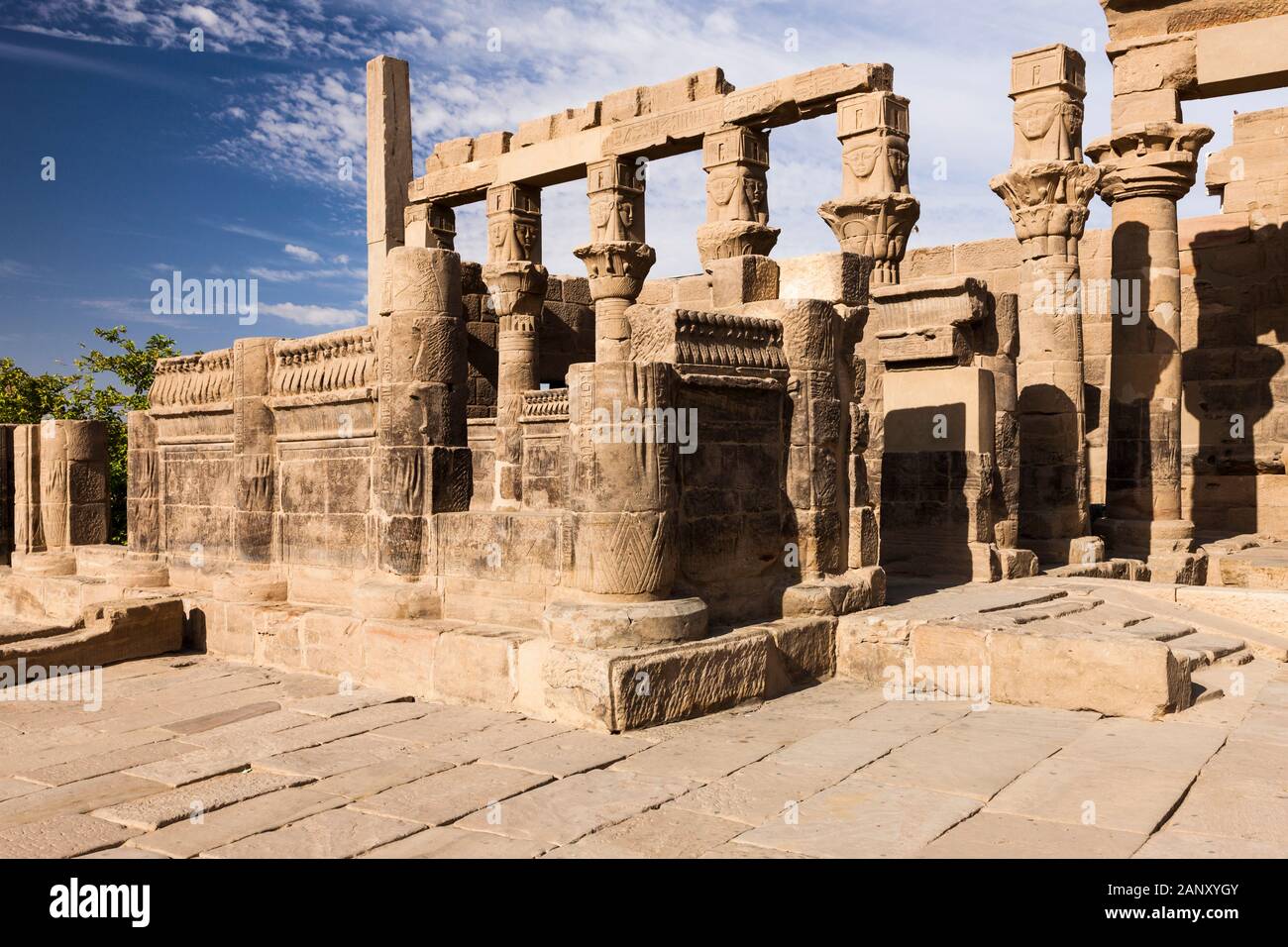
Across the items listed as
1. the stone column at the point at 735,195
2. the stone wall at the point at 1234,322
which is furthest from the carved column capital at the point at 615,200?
the stone wall at the point at 1234,322

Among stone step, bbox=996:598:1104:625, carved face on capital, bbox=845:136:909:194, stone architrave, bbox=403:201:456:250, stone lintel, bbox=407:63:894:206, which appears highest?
stone lintel, bbox=407:63:894:206

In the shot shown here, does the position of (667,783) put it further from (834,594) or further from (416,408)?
(416,408)

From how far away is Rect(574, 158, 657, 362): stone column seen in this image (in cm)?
1709

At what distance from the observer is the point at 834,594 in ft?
24.2

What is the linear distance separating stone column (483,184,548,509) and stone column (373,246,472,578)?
4193mm

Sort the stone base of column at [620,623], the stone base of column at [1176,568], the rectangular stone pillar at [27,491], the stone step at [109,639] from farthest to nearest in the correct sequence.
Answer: the rectangular stone pillar at [27,491], the stone base of column at [1176,568], the stone step at [109,639], the stone base of column at [620,623]

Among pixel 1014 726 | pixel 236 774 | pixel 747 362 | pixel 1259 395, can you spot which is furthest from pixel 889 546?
pixel 1259 395

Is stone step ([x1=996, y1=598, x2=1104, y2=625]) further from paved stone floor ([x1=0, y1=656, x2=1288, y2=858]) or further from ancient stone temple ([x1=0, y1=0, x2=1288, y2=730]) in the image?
paved stone floor ([x1=0, y1=656, x2=1288, y2=858])

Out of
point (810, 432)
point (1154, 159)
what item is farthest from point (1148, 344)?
point (810, 432)

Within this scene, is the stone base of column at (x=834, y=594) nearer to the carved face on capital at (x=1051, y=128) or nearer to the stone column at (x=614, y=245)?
the carved face on capital at (x=1051, y=128)

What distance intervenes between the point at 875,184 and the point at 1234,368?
6.39 meters

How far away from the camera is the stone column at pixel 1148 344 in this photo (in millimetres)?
12625

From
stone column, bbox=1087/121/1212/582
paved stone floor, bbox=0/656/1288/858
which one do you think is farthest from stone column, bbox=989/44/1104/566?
paved stone floor, bbox=0/656/1288/858

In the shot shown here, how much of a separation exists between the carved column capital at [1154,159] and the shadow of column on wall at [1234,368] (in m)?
3.98
